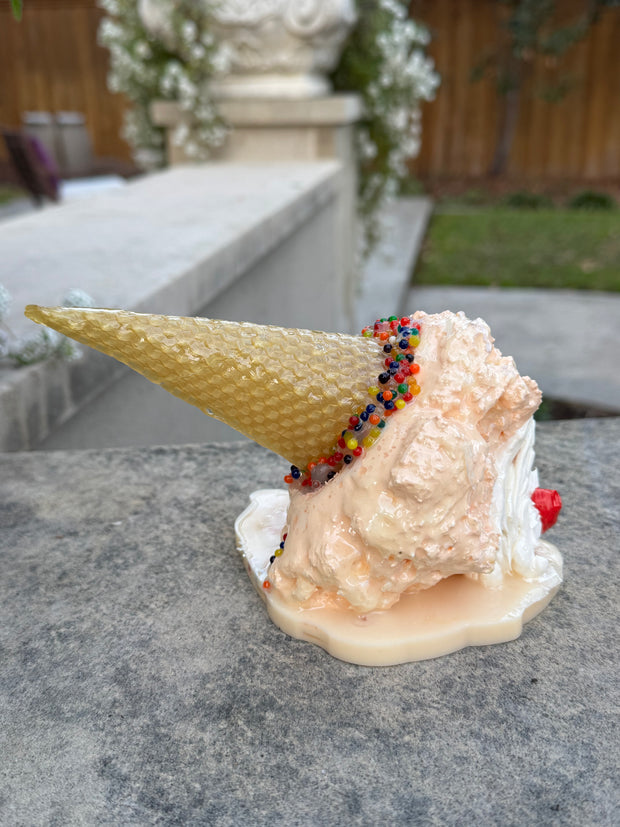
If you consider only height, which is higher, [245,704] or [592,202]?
[245,704]

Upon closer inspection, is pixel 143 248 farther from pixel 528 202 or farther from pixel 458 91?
pixel 458 91

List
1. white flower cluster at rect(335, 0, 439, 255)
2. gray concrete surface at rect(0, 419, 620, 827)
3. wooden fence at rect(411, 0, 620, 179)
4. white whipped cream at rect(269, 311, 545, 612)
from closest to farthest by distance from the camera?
1. gray concrete surface at rect(0, 419, 620, 827)
2. white whipped cream at rect(269, 311, 545, 612)
3. white flower cluster at rect(335, 0, 439, 255)
4. wooden fence at rect(411, 0, 620, 179)

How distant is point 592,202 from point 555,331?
4.18m

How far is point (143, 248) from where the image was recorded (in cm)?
264

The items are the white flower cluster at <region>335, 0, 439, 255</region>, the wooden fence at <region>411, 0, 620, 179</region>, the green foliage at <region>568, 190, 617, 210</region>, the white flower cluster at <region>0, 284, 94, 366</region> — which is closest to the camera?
the white flower cluster at <region>0, 284, 94, 366</region>

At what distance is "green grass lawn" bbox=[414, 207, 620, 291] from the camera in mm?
5859

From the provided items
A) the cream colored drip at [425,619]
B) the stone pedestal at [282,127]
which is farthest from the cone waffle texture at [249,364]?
the stone pedestal at [282,127]

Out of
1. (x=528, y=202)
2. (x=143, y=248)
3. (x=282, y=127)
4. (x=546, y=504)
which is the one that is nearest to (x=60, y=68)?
(x=528, y=202)

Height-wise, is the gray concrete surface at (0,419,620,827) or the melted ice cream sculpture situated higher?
the melted ice cream sculpture

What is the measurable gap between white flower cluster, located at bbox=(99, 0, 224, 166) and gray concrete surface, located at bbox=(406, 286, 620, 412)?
1.87 m

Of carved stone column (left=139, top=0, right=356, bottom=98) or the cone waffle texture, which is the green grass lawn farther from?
the cone waffle texture

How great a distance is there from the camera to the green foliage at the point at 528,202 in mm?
8391

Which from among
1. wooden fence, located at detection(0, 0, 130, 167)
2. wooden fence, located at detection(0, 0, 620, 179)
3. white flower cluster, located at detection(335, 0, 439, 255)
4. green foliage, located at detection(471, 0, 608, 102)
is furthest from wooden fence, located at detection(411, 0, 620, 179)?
white flower cluster, located at detection(335, 0, 439, 255)

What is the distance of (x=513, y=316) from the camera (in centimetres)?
503
